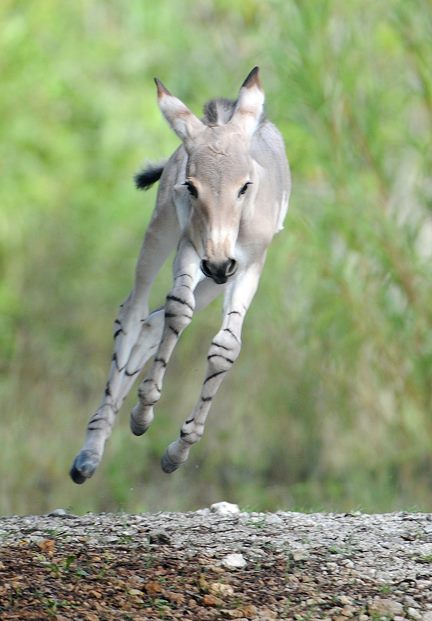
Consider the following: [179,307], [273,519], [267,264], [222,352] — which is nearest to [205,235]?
[179,307]

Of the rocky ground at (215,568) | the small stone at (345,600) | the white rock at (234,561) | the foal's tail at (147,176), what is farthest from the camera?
the foal's tail at (147,176)

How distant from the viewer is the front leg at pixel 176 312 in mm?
5109

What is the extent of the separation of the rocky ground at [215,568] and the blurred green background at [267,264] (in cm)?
332

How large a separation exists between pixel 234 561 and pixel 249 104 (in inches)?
75.5

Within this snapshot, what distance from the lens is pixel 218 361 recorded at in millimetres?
5145

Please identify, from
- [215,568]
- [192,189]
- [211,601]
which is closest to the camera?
[211,601]

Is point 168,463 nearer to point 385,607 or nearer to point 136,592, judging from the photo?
point 136,592

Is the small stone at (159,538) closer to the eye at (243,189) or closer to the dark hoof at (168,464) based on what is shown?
the dark hoof at (168,464)

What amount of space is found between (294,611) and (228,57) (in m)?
7.52

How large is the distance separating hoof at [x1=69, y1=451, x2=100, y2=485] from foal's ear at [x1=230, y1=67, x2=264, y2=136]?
1567mm

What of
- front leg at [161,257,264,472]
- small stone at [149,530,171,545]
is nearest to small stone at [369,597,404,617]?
small stone at [149,530,171,545]

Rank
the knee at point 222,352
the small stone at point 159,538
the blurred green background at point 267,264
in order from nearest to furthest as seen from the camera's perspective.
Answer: the small stone at point 159,538, the knee at point 222,352, the blurred green background at point 267,264

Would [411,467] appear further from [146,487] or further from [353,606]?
[353,606]

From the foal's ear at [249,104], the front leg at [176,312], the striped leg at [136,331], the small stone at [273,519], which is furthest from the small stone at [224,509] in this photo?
the foal's ear at [249,104]
